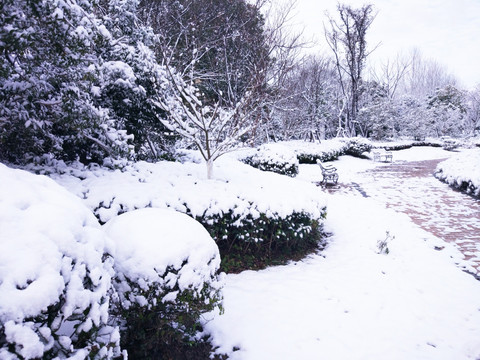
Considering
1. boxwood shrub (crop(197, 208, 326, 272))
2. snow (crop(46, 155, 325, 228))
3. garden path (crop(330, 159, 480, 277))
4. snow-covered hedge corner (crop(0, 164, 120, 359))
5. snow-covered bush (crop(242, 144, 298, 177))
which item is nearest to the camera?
snow-covered hedge corner (crop(0, 164, 120, 359))

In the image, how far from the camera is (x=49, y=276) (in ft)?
4.33

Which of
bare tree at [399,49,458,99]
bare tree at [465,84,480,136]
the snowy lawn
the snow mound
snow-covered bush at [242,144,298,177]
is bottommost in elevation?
the snowy lawn

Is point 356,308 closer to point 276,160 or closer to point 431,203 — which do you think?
point 431,203

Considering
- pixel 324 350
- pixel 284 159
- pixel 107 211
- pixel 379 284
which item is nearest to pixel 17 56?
pixel 107 211

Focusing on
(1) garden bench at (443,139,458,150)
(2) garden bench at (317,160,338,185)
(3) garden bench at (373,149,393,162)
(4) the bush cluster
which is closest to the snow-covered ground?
(4) the bush cluster

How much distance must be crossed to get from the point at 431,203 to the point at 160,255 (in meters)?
8.58

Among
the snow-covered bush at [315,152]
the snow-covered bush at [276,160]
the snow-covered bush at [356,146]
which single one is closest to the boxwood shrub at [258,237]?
the snow-covered bush at [276,160]

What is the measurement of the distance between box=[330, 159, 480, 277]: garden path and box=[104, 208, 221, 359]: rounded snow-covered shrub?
4.51 metres

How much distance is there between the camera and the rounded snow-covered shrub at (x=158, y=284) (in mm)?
2205

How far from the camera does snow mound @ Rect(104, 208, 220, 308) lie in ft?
7.23

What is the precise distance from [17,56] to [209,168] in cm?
326

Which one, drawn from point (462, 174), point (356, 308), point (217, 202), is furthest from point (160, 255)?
point (462, 174)

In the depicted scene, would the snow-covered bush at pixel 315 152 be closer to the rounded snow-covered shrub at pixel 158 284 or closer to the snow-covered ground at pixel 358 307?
the snow-covered ground at pixel 358 307

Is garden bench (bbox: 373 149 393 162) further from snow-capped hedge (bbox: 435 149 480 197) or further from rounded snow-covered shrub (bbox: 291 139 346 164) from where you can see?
snow-capped hedge (bbox: 435 149 480 197)
